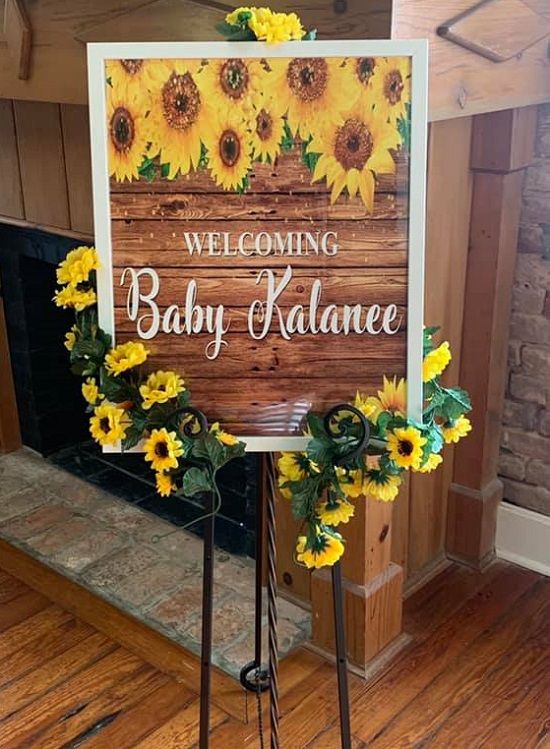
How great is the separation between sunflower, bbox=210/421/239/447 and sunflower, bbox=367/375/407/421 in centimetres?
20

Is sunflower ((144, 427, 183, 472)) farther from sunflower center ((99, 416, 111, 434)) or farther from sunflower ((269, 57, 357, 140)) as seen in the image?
sunflower ((269, 57, 357, 140))

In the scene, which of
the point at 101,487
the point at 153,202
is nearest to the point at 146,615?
the point at 101,487

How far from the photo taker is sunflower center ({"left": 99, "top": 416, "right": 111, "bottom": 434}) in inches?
48.5

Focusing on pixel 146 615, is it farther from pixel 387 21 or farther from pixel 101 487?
pixel 387 21

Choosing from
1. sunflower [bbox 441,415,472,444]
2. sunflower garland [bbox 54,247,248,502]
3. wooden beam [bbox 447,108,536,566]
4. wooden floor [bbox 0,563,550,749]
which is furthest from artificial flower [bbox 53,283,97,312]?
wooden beam [bbox 447,108,536,566]

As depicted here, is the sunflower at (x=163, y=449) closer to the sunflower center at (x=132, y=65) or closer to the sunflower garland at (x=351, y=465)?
the sunflower garland at (x=351, y=465)

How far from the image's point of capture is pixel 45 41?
6.01 ft

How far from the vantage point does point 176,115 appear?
3.83 feet

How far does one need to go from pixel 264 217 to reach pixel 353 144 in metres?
0.15

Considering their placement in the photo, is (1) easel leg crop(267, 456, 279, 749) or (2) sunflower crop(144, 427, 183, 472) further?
(1) easel leg crop(267, 456, 279, 749)

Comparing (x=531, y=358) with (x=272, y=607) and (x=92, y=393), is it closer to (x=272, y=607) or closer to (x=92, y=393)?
(x=272, y=607)

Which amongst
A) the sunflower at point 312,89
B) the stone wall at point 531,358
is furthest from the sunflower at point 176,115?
the stone wall at point 531,358

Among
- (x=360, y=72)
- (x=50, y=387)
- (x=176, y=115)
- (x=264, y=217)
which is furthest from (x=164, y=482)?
(x=50, y=387)

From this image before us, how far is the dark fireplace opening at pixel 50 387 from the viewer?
267 centimetres
